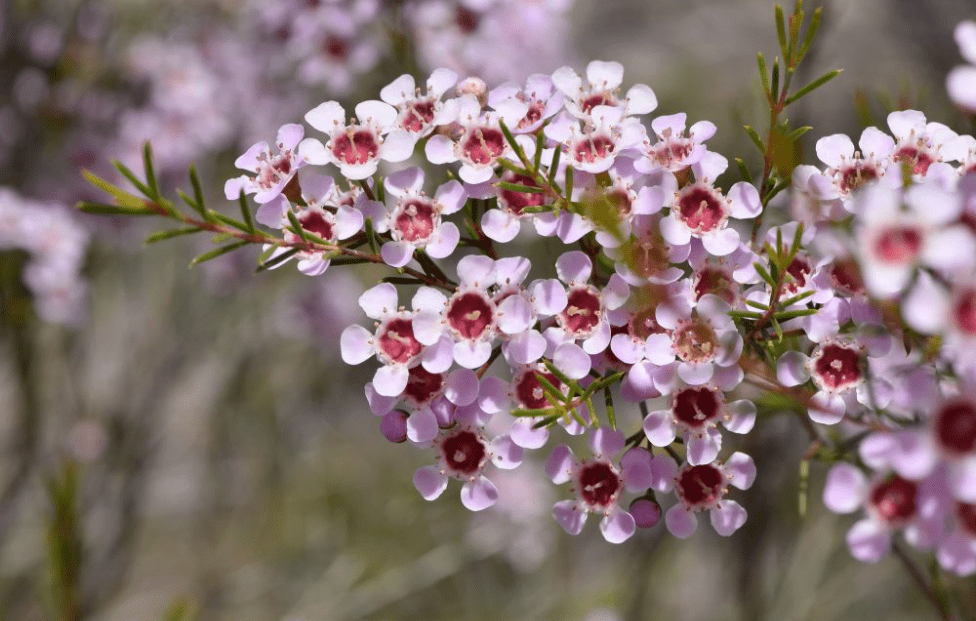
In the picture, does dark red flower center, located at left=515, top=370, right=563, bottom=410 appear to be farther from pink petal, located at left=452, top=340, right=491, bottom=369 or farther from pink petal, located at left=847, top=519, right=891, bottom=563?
pink petal, located at left=847, top=519, right=891, bottom=563

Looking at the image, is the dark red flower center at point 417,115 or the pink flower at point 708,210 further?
the dark red flower center at point 417,115

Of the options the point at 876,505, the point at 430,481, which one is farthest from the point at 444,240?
the point at 876,505

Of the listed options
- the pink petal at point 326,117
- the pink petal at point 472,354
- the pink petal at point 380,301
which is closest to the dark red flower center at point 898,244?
the pink petal at point 472,354

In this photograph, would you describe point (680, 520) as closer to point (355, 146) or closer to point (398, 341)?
point (398, 341)

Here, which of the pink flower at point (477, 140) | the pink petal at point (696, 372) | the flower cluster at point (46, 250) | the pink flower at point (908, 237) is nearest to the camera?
the pink flower at point (908, 237)

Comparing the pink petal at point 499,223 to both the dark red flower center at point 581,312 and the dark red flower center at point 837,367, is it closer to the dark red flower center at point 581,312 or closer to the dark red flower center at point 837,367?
the dark red flower center at point 581,312

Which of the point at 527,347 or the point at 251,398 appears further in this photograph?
the point at 251,398
